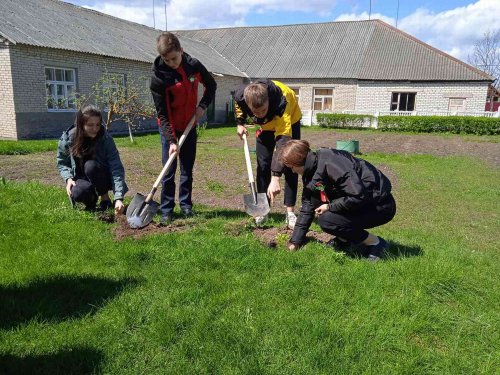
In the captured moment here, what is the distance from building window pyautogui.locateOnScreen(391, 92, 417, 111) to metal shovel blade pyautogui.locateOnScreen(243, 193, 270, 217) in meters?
25.9

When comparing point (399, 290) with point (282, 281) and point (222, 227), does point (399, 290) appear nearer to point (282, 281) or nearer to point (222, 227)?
point (282, 281)

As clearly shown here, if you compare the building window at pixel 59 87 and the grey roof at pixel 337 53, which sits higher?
the grey roof at pixel 337 53

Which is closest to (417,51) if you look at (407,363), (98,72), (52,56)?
(98,72)

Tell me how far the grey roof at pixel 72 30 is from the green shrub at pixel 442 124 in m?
11.8

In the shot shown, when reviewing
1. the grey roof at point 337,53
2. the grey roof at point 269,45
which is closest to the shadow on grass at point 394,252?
the grey roof at point 269,45

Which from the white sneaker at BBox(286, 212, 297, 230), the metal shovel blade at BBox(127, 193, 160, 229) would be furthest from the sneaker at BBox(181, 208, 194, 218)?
the white sneaker at BBox(286, 212, 297, 230)

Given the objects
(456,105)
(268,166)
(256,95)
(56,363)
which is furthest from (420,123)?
(56,363)

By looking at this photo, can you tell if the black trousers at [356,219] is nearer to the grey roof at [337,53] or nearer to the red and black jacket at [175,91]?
the red and black jacket at [175,91]

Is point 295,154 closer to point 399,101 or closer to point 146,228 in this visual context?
point 146,228

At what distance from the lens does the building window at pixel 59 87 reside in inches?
635

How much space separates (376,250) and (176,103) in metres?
2.82

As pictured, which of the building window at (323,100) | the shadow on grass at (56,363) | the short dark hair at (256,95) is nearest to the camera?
the shadow on grass at (56,363)

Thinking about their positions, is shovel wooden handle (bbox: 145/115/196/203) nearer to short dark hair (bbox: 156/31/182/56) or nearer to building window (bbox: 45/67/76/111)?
short dark hair (bbox: 156/31/182/56)

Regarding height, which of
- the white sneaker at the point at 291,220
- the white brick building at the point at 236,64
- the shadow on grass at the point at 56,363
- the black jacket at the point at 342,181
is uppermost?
the white brick building at the point at 236,64
